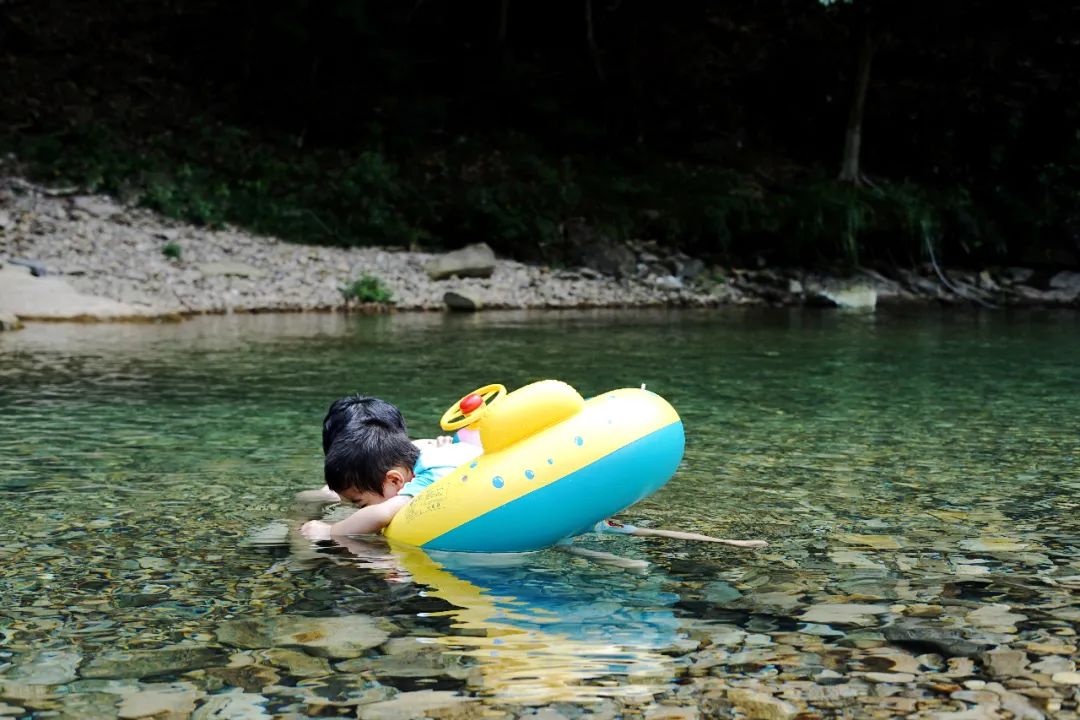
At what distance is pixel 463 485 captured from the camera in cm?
464

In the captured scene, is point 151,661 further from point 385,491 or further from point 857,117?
point 857,117

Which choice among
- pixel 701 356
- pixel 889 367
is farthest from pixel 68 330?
pixel 889 367

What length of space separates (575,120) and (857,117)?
5.40m

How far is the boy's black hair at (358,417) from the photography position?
4902 mm

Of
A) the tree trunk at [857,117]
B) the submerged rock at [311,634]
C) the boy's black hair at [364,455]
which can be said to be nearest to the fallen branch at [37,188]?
the tree trunk at [857,117]

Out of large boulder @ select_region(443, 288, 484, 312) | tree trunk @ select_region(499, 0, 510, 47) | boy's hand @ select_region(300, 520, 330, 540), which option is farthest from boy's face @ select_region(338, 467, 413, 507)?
tree trunk @ select_region(499, 0, 510, 47)

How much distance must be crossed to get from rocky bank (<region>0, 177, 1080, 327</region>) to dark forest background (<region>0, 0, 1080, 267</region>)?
22.3 inches

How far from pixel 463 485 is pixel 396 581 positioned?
1.54 ft

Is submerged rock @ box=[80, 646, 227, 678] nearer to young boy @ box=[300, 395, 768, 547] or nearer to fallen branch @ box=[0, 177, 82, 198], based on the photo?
young boy @ box=[300, 395, 768, 547]

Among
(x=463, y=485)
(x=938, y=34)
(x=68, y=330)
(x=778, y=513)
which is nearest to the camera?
(x=463, y=485)

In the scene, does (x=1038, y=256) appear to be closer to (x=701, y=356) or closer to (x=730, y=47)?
(x=730, y=47)

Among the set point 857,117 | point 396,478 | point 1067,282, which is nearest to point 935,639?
point 396,478

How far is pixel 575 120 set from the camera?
80.3ft

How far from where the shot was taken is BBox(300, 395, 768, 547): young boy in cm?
488
